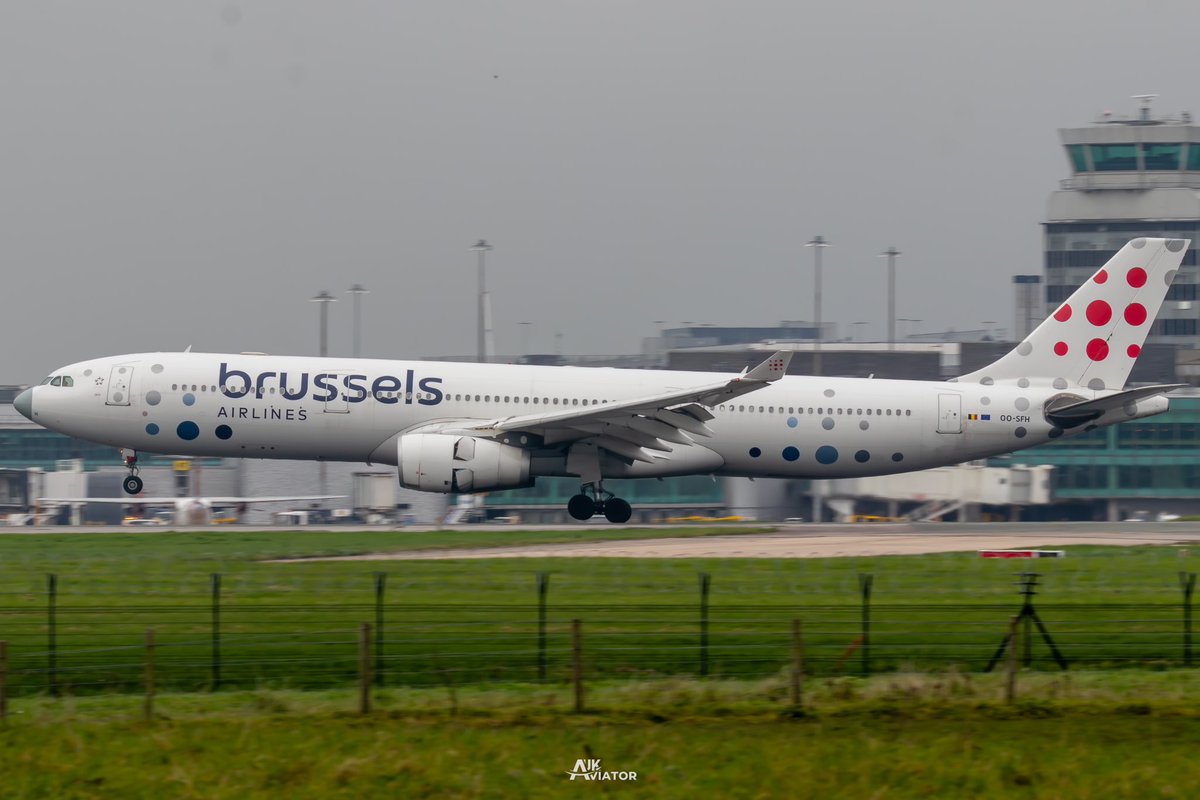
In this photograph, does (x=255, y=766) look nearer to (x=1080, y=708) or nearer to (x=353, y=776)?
(x=353, y=776)

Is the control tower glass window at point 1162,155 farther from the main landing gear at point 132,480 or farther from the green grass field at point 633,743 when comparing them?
the green grass field at point 633,743

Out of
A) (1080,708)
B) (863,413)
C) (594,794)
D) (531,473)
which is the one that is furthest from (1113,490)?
(594,794)

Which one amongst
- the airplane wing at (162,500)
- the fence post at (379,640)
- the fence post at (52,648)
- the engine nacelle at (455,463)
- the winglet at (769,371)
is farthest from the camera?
the airplane wing at (162,500)

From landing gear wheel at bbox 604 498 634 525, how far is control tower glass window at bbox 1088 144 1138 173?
254 feet

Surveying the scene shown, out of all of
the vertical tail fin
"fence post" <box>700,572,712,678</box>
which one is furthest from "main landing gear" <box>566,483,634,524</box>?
"fence post" <box>700,572,712,678</box>

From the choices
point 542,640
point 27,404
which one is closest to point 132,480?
point 27,404

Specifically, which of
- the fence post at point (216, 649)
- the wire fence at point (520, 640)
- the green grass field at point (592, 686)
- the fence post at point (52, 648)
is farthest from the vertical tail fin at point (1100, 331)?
the fence post at point (52, 648)

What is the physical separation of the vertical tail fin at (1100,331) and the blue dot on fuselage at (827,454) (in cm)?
457

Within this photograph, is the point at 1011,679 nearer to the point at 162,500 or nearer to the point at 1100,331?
the point at 1100,331

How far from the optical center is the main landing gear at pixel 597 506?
36469mm

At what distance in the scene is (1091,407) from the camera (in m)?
36.3

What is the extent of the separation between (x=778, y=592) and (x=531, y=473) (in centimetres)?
1308

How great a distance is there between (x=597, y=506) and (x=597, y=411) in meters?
3.99

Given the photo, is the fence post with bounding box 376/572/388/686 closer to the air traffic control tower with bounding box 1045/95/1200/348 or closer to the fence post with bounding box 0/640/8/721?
the fence post with bounding box 0/640/8/721
